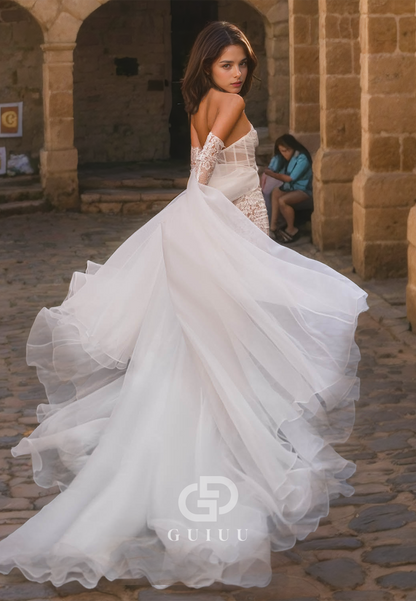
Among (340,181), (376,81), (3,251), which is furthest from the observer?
(3,251)

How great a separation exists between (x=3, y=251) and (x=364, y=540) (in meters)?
7.52

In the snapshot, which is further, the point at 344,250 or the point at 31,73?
the point at 31,73

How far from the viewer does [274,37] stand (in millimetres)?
13633

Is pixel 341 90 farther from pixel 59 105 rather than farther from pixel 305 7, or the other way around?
pixel 59 105

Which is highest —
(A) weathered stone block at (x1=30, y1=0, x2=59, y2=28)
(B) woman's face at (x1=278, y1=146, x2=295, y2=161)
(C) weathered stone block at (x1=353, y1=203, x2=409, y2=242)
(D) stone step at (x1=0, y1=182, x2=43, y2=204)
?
(A) weathered stone block at (x1=30, y1=0, x2=59, y2=28)

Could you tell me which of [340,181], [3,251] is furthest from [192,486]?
[3,251]

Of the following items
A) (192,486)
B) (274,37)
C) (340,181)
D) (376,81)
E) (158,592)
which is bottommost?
(158,592)

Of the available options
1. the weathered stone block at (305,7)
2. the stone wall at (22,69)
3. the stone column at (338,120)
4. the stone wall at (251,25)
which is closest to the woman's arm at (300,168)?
the stone column at (338,120)

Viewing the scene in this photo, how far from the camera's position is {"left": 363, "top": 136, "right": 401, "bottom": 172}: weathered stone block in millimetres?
8461

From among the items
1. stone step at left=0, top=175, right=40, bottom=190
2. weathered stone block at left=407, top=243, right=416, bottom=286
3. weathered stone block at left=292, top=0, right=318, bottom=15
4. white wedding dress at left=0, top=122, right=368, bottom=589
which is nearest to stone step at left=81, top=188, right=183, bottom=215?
stone step at left=0, top=175, right=40, bottom=190

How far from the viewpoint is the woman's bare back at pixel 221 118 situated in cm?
413

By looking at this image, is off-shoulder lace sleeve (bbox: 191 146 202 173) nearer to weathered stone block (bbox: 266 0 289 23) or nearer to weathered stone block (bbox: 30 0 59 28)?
weathered stone block (bbox: 30 0 59 28)

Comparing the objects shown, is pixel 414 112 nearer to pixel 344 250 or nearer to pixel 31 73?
pixel 344 250

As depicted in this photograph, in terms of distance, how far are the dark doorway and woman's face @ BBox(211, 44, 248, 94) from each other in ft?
42.7
